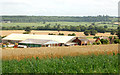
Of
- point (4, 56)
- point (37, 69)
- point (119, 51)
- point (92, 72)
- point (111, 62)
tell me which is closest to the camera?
point (92, 72)

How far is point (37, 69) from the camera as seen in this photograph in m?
17.7

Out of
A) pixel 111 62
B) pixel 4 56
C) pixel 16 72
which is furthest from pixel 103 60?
pixel 4 56

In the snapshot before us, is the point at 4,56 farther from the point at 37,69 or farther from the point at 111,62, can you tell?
the point at 111,62

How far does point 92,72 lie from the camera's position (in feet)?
53.6

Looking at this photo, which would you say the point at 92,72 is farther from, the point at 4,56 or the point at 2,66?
the point at 4,56

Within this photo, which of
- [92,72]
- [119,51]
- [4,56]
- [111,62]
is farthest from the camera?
[119,51]

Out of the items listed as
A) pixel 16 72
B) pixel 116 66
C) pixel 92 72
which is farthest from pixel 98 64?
pixel 16 72

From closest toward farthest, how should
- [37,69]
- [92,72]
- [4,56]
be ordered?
[92,72] < [37,69] < [4,56]

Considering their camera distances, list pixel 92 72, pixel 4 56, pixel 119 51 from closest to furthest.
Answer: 1. pixel 92 72
2. pixel 4 56
3. pixel 119 51

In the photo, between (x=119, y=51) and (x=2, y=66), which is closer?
(x=2, y=66)

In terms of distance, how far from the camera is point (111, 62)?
64.2 feet

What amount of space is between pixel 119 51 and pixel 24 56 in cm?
1081

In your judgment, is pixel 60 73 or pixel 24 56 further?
pixel 24 56

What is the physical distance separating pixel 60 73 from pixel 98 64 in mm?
3647
